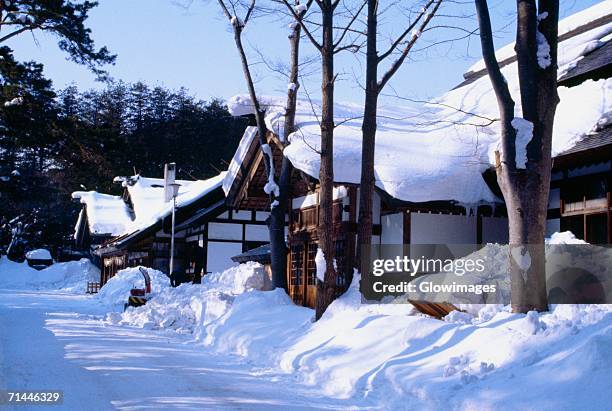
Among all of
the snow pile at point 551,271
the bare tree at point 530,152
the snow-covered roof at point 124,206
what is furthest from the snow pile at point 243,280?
the snow-covered roof at point 124,206

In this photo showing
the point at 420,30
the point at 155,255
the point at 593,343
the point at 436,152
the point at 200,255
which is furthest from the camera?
the point at 155,255

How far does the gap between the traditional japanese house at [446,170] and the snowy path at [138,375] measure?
4.79 meters

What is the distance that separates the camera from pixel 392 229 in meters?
16.5

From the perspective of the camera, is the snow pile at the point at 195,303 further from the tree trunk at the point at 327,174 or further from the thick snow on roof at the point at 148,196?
the thick snow on roof at the point at 148,196

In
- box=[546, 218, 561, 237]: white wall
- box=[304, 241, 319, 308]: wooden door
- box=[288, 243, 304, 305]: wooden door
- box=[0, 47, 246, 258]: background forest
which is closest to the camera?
box=[546, 218, 561, 237]: white wall

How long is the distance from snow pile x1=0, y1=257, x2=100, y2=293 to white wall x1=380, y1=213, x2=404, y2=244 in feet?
116

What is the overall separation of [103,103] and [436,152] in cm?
5419

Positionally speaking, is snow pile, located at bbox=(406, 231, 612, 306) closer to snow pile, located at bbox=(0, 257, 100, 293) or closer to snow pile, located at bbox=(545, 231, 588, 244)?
snow pile, located at bbox=(545, 231, 588, 244)

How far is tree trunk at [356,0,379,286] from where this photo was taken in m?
13.1

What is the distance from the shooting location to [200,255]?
96.4ft

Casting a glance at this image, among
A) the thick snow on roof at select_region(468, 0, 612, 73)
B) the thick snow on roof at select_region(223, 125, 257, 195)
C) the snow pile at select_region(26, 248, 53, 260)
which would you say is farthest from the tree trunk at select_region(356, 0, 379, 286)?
the snow pile at select_region(26, 248, 53, 260)

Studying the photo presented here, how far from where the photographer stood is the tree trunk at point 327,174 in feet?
43.2

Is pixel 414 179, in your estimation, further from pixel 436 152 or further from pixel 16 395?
pixel 16 395

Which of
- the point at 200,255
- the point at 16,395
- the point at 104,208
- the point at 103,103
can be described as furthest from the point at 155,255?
the point at 103,103
